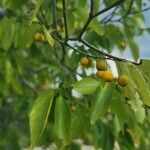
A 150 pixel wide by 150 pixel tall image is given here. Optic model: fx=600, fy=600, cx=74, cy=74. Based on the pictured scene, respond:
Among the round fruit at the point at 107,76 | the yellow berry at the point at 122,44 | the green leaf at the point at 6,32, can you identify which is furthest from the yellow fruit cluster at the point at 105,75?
the yellow berry at the point at 122,44

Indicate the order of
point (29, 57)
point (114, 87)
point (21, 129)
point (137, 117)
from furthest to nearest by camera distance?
point (21, 129)
point (29, 57)
point (137, 117)
point (114, 87)

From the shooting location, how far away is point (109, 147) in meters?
2.66

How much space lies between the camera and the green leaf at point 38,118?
1784 millimetres

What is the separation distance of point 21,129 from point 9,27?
1936 millimetres

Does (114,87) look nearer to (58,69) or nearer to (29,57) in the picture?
(58,69)

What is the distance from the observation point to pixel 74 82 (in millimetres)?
2127

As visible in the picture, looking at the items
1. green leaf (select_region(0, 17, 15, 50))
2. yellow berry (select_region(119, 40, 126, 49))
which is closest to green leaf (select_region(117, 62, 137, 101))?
green leaf (select_region(0, 17, 15, 50))

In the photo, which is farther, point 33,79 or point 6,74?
point 33,79

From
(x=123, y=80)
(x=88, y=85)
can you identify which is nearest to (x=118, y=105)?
(x=88, y=85)

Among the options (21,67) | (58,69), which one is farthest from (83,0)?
(21,67)

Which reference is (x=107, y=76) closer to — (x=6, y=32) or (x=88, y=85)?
Result: (x=88, y=85)

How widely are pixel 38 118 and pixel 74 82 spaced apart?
36cm

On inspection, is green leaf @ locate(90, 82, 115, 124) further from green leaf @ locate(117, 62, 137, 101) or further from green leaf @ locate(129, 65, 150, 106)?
green leaf @ locate(129, 65, 150, 106)

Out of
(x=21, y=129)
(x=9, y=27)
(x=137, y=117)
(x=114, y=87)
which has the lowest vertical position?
(x=21, y=129)
